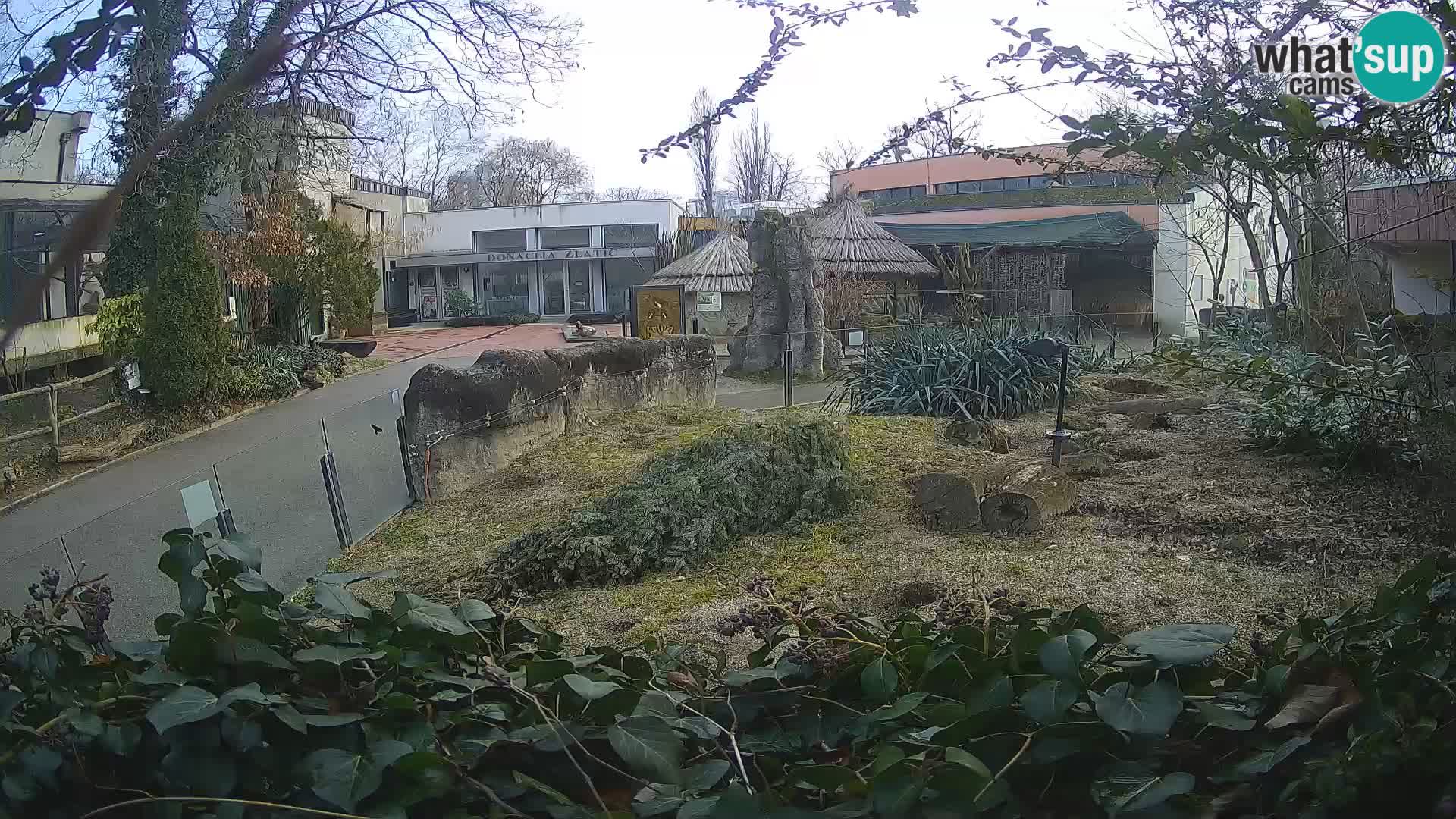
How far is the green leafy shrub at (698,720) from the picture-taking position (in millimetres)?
1465

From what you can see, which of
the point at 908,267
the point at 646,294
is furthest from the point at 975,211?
the point at 646,294

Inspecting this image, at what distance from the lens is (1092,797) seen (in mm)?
1505

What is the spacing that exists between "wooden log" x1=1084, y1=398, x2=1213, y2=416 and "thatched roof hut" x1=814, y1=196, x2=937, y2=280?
14.2m

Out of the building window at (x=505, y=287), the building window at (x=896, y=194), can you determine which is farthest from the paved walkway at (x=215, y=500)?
the building window at (x=505, y=287)

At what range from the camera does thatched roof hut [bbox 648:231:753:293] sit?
2322 centimetres

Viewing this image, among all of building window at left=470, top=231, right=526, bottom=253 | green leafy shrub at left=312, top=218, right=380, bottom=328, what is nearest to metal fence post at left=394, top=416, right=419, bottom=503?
green leafy shrub at left=312, top=218, right=380, bottom=328

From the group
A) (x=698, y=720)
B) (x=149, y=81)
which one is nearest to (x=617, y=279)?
(x=149, y=81)

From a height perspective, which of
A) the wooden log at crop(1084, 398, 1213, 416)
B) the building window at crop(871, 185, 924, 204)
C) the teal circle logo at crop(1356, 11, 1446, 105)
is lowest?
the wooden log at crop(1084, 398, 1213, 416)

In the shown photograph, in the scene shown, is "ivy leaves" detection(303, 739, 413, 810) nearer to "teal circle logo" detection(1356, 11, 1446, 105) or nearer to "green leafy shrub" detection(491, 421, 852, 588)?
"teal circle logo" detection(1356, 11, 1446, 105)

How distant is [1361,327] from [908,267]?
54.7ft

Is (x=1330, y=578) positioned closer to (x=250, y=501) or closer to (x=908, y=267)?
(x=250, y=501)

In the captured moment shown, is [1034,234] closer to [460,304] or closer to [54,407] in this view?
[460,304]

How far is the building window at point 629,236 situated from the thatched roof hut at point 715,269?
21.9 ft

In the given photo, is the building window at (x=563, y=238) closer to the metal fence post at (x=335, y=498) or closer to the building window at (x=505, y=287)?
the building window at (x=505, y=287)
